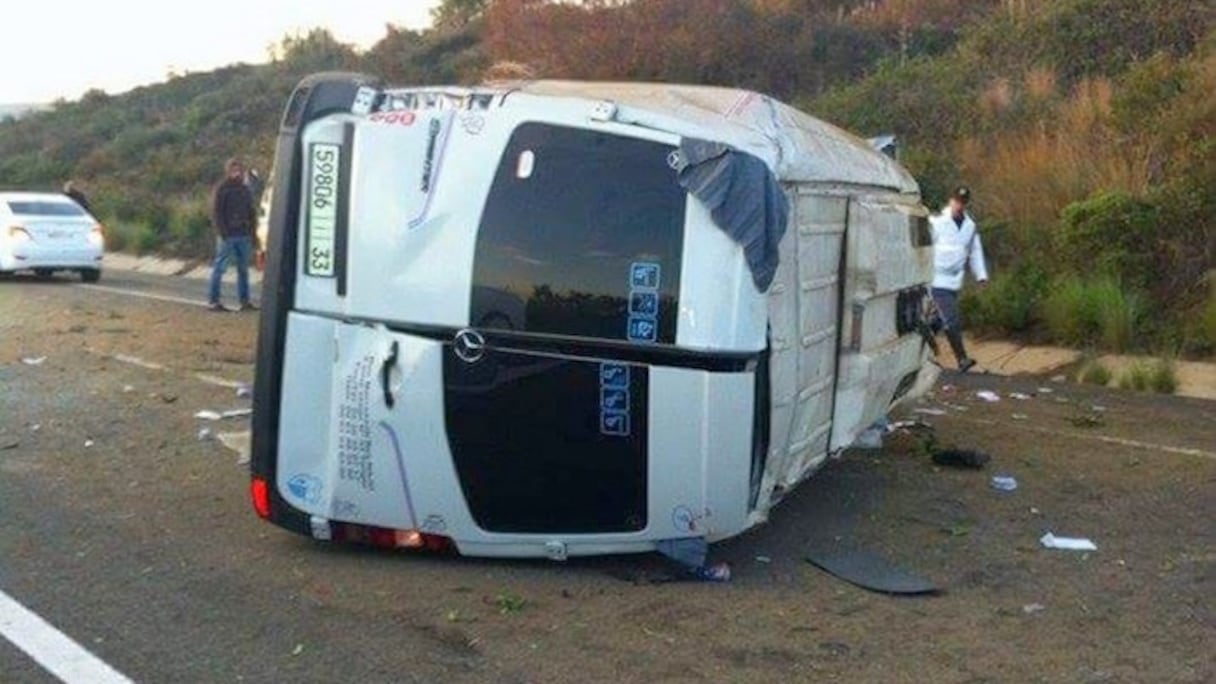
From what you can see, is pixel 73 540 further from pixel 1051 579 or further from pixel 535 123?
pixel 1051 579

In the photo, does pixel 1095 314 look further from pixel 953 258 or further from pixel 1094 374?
pixel 953 258

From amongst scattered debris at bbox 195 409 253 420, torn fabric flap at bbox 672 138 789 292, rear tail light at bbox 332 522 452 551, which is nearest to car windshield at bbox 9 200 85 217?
scattered debris at bbox 195 409 253 420

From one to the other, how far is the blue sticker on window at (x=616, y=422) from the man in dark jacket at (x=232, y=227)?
13799 millimetres

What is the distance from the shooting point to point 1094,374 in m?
14.6

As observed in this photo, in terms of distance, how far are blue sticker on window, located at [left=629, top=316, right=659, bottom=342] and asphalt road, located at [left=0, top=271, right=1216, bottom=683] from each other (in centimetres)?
109

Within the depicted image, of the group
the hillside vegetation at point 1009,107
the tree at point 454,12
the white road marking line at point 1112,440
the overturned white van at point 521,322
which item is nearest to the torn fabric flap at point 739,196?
the overturned white van at point 521,322

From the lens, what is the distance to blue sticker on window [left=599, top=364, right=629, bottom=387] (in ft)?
21.3

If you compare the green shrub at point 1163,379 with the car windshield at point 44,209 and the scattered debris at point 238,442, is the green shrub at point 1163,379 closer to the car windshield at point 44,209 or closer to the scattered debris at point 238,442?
the scattered debris at point 238,442

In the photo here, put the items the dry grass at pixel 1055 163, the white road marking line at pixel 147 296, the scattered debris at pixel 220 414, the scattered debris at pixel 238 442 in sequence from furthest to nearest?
the white road marking line at pixel 147 296, the dry grass at pixel 1055 163, the scattered debris at pixel 220 414, the scattered debris at pixel 238 442

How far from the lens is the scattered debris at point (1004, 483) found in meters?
9.05

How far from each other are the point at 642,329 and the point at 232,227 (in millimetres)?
14015

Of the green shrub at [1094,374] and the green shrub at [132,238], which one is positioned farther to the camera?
the green shrub at [132,238]

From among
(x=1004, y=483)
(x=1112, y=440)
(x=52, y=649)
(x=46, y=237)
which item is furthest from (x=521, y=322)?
(x=46, y=237)

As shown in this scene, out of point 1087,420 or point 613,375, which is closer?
point 613,375
